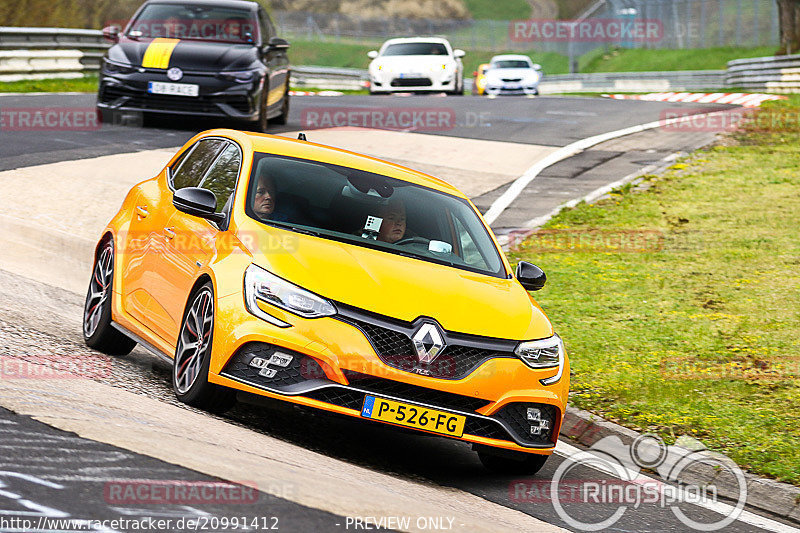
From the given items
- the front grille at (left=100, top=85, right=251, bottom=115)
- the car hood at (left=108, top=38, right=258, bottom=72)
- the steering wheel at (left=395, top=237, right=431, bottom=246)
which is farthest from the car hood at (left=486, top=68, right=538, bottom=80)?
the steering wheel at (left=395, top=237, right=431, bottom=246)

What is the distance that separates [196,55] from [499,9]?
94981 millimetres

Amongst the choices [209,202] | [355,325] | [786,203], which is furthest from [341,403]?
[786,203]

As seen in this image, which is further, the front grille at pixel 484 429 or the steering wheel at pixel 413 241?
the steering wheel at pixel 413 241

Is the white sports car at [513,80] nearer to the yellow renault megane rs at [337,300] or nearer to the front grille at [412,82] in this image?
the front grille at [412,82]

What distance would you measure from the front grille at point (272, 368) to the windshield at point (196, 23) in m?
12.5

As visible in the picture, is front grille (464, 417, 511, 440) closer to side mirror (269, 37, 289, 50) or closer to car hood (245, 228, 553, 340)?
car hood (245, 228, 553, 340)

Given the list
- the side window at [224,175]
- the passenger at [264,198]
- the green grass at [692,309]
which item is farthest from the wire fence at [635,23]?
the passenger at [264,198]

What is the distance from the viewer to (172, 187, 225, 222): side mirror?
22.5 feet

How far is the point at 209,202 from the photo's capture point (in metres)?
6.88

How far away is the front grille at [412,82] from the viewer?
30172mm

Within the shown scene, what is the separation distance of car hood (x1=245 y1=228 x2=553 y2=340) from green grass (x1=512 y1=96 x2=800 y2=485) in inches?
66.9

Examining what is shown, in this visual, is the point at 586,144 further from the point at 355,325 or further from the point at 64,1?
the point at 64,1

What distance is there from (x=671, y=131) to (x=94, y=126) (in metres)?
10.3

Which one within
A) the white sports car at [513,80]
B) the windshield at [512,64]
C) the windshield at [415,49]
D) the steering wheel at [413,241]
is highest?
the steering wheel at [413,241]
